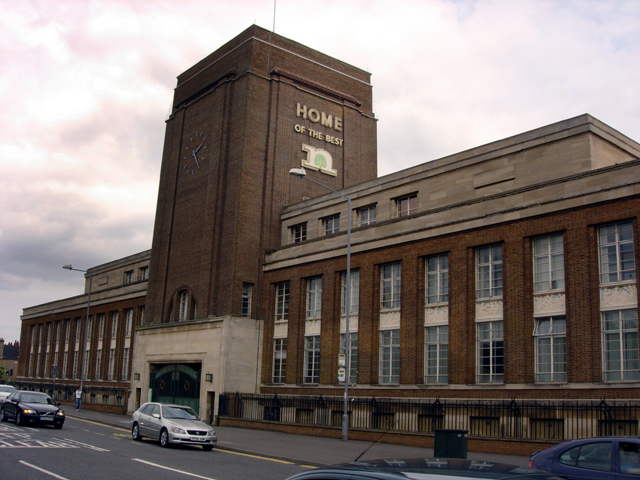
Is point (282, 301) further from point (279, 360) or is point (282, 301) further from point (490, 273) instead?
point (490, 273)

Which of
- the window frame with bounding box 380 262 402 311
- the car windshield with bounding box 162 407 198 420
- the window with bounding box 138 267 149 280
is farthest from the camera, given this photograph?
the window with bounding box 138 267 149 280

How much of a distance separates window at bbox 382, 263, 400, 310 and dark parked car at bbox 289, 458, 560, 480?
1115 inches

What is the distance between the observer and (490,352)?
28.4 m

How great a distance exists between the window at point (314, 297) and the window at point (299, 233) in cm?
387

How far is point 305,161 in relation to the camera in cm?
4550

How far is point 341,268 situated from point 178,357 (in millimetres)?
13604

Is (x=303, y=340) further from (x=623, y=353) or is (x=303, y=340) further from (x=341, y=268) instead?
(x=623, y=353)

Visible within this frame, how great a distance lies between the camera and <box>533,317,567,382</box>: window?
2573 cm

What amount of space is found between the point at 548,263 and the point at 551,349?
11.4 ft

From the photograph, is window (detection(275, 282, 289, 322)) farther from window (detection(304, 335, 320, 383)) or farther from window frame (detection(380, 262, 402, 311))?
window frame (detection(380, 262, 402, 311))

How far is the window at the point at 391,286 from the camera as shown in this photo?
33281 mm

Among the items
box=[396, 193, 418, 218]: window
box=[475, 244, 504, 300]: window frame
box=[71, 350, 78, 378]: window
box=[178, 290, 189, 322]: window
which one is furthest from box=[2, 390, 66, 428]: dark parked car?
box=[71, 350, 78, 378]: window

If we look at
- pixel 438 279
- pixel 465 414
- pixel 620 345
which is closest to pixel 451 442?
pixel 620 345

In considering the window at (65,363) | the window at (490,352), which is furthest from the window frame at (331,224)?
the window at (65,363)
